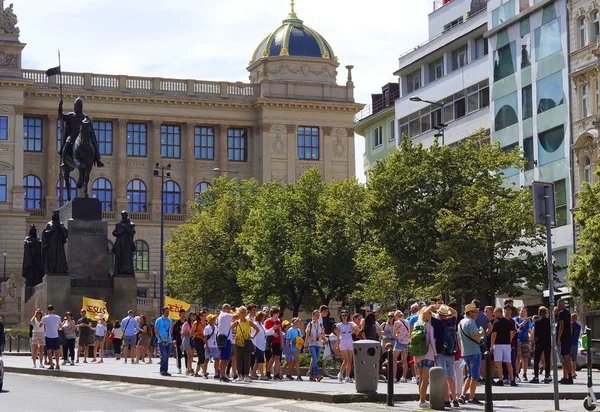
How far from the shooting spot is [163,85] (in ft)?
399

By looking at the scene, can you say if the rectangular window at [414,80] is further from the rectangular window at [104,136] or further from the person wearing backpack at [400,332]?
the person wearing backpack at [400,332]

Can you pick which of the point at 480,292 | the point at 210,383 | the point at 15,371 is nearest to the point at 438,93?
the point at 480,292

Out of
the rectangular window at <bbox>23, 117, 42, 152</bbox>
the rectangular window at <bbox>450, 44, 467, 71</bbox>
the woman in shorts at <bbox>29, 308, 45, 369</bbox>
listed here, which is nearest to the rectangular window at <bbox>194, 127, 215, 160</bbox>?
the rectangular window at <bbox>23, 117, 42, 152</bbox>

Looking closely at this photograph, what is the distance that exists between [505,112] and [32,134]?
57900 mm

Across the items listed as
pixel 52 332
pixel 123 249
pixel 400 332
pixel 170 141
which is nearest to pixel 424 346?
pixel 400 332

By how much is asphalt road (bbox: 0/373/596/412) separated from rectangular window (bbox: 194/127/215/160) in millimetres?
91593

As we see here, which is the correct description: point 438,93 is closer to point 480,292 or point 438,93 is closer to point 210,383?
point 480,292

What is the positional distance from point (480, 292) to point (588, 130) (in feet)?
36.6

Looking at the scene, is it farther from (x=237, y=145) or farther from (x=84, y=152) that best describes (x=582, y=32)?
(x=237, y=145)

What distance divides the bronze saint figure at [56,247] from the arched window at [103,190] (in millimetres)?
68100

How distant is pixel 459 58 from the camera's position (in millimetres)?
78438

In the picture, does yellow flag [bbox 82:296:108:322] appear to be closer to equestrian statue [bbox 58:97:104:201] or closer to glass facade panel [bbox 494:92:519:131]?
equestrian statue [bbox 58:97:104:201]

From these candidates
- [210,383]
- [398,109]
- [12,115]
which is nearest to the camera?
[210,383]

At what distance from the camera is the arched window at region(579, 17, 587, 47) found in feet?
201
